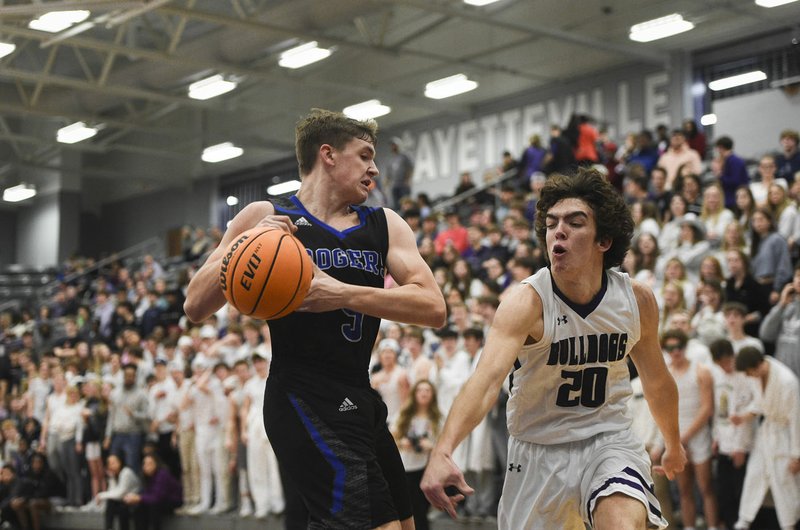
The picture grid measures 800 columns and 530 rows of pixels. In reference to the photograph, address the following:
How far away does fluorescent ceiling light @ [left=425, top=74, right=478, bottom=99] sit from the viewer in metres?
23.5

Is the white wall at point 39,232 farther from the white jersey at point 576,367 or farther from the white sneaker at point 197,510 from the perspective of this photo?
the white jersey at point 576,367

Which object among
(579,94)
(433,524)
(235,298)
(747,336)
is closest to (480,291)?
(433,524)

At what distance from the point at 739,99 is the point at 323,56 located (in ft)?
27.4

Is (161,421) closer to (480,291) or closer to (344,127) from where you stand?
(480,291)

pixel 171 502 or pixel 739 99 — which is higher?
pixel 739 99

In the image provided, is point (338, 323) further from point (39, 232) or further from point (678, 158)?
point (39, 232)

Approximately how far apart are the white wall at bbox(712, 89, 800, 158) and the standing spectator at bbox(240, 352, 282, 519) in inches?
394

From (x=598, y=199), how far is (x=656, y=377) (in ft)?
2.94

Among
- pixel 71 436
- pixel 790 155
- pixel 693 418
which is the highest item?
pixel 790 155

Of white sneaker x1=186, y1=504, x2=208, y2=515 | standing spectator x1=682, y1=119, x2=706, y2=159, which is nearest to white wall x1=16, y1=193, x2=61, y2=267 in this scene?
white sneaker x1=186, y1=504, x2=208, y2=515

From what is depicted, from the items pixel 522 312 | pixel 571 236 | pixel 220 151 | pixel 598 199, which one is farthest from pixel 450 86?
pixel 522 312

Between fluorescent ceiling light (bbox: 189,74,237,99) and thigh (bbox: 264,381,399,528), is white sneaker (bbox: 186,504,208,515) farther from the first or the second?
thigh (bbox: 264,381,399,528)

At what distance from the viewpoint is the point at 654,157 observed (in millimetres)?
16141

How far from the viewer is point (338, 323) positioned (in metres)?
4.34
